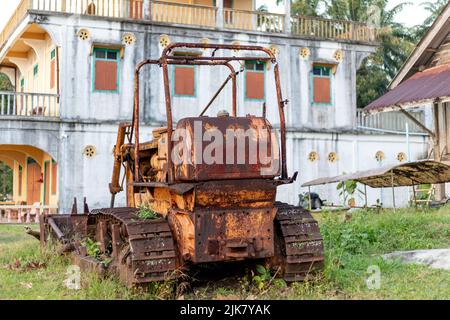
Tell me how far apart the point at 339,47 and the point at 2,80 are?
25258mm

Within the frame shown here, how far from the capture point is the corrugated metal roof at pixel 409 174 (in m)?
14.0

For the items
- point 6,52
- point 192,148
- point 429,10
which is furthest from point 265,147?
point 429,10

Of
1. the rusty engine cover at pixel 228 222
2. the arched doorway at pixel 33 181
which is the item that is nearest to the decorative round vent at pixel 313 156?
the arched doorway at pixel 33 181

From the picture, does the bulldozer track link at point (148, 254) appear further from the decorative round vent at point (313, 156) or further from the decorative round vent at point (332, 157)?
the decorative round vent at point (332, 157)

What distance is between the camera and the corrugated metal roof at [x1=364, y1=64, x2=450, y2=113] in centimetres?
1512

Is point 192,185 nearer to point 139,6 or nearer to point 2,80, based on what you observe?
point 139,6

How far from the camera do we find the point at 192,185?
6.70m

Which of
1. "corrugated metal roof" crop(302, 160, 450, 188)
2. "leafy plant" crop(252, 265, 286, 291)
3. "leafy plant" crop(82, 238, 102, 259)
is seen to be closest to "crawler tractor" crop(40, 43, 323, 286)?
"leafy plant" crop(252, 265, 286, 291)

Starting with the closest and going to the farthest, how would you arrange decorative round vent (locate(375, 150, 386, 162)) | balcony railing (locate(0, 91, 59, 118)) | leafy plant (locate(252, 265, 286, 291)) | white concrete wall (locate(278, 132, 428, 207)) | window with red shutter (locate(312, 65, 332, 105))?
leafy plant (locate(252, 265, 286, 291)) < balcony railing (locate(0, 91, 59, 118)) < white concrete wall (locate(278, 132, 428, 207)) < window with red shutter (locate(312, 65, 332, 105)) < decorative round vent (locate(375, 150, 386, 162))

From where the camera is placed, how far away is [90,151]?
21.3 meters

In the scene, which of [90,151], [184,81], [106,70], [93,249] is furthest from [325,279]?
[184,81]

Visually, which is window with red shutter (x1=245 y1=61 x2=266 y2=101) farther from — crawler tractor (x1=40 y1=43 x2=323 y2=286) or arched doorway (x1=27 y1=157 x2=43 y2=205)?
crawler tractor (x1=40 y1=43 x2=323 y2=286)

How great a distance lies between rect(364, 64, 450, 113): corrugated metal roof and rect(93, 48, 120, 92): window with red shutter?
926cm

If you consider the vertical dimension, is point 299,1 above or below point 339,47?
above
